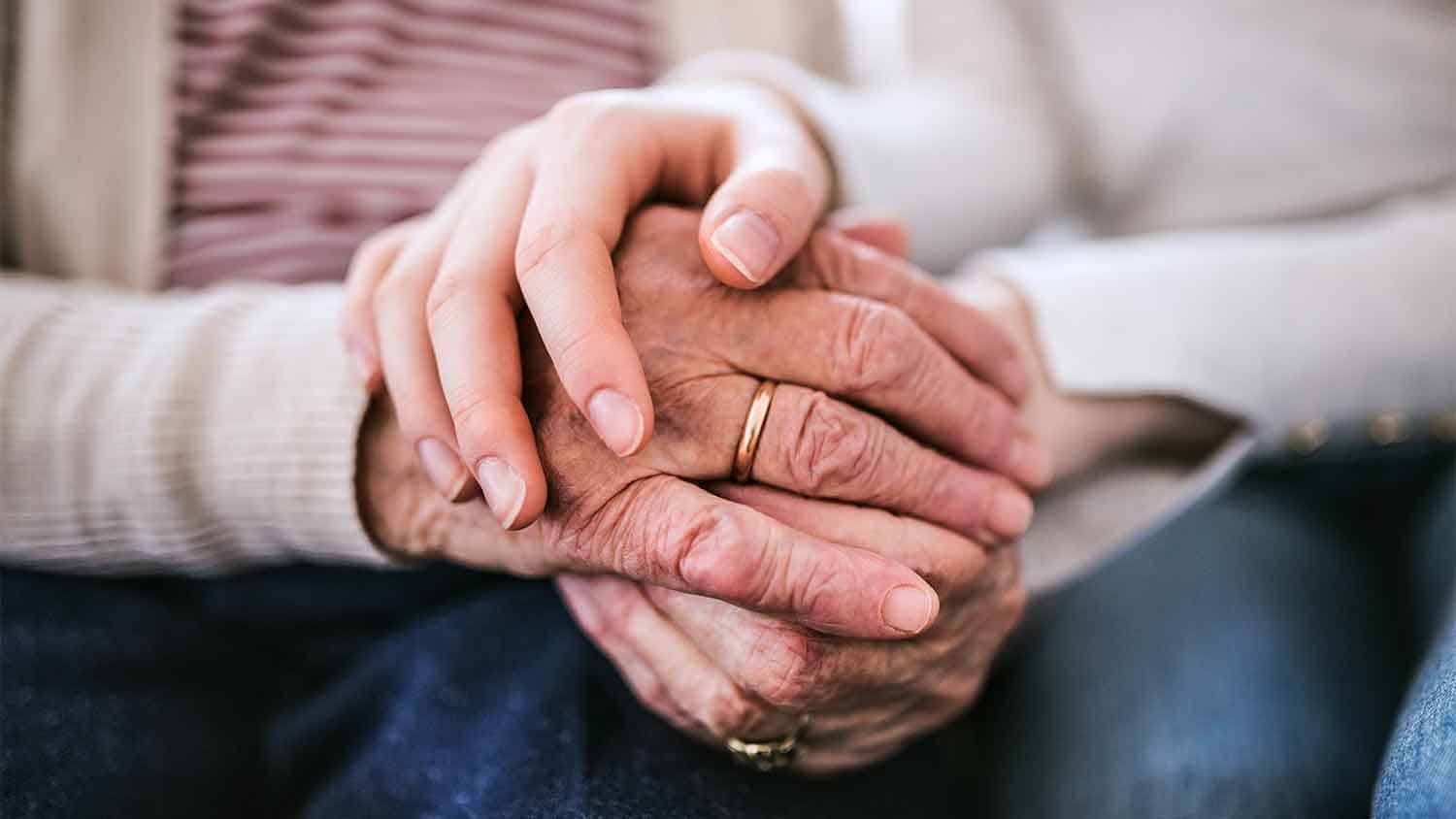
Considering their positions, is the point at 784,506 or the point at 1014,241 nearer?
the point at 784,506

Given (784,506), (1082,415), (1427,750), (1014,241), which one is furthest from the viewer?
(1014,241)

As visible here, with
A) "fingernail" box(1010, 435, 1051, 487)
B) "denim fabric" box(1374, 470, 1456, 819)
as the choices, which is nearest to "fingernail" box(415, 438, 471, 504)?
"fingernail" box(1010, 435, 1051, 487)

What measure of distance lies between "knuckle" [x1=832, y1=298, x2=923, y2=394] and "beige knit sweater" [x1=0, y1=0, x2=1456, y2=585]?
8.2 inches

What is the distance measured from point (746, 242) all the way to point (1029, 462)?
0.24 metres

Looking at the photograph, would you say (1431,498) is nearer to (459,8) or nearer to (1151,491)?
(1151,491)

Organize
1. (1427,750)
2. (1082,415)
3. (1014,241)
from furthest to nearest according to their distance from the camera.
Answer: (1014,241), (1082,415), (1427,750)

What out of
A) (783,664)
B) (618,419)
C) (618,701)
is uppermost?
(618,419)

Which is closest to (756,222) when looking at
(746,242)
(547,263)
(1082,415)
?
(746,242)

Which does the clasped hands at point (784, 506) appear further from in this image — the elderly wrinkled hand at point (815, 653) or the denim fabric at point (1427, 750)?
the denim fabric at point (1427, 750)

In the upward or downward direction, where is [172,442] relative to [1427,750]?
downward

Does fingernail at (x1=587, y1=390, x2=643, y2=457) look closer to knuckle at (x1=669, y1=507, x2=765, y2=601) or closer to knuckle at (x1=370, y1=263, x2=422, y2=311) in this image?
knuckle at (x1=669, y1=507, x2=765, y2=601)

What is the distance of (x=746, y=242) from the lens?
1.65 ft

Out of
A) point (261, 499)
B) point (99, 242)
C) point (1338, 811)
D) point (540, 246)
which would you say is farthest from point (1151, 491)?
point (99, 242)

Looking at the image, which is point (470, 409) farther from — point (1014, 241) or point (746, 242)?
point (1014, 241)
